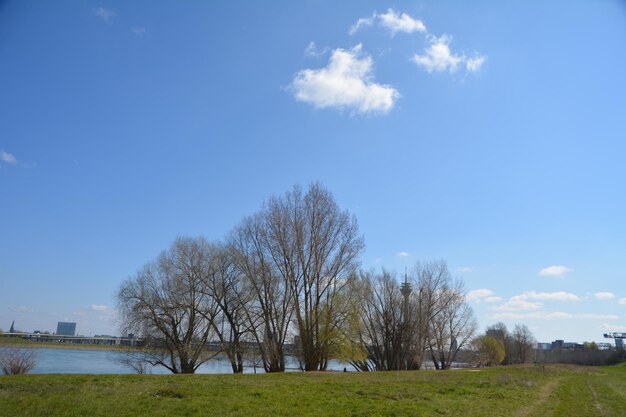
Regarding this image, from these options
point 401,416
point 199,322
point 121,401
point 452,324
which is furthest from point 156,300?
point 452,324

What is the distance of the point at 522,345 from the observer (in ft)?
366

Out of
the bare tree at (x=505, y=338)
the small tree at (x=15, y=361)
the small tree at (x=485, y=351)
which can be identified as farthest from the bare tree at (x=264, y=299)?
the bare tree at (x=505, y=338)

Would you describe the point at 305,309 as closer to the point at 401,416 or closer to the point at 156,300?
the point at 156,300

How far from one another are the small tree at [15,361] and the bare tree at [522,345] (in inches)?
4486

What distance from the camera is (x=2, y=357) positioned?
2416 centimetres

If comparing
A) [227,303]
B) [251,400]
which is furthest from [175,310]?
[251,400]

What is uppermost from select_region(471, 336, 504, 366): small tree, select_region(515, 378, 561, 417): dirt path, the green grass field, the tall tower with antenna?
the tall tower with antenna

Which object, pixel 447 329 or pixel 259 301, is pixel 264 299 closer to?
pixel 259 301

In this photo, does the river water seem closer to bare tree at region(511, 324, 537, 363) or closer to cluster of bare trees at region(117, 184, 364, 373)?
cluster of bare trees at region(117, 184, 364, 373)

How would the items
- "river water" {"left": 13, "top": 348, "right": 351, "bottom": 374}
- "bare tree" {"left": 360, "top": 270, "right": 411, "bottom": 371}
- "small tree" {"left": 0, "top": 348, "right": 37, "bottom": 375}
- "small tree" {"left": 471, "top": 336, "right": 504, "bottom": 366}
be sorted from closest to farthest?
1. "small tree" {"left": 0, "top": 348, "right": 37, "bottom": 375}
2. "river water" {"left": 13, "top": 348, "right": 351, "bottom": 374}
3. "bare tree" {"left": 360, "top": 270, "right": 411, "bottom": 371}
4. "small tree" {"left": 471, "top": 336, "right": 504, "bottom": 366}

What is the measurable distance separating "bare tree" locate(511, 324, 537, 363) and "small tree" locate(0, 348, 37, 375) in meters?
114

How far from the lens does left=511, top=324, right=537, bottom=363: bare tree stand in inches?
4365

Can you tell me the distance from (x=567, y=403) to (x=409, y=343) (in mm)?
37899

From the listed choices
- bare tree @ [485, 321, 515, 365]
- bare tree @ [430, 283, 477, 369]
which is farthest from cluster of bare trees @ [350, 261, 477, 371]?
bare tree @ [485, 321, 515, 365]
